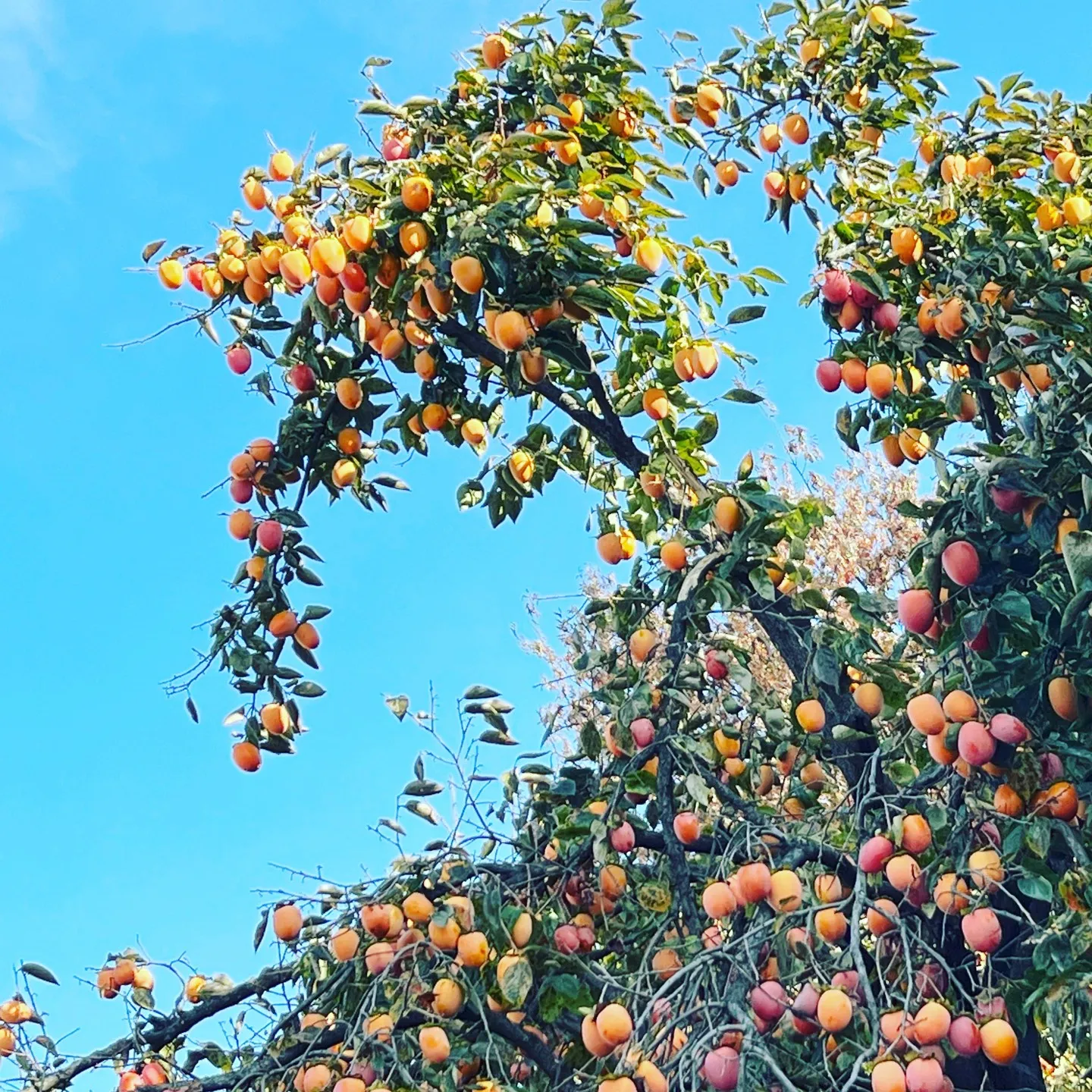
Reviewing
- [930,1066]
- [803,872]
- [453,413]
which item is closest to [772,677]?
[453,413]

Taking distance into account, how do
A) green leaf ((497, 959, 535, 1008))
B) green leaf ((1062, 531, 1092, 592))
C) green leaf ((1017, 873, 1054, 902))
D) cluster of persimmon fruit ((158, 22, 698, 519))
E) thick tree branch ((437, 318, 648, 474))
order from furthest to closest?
thick tree branch ((437, 318, 648, 474))
cluster of persimmon fruit ((158, 22, 698, 519))
green leaf ((497, 959, 535, 1008))
green leaf ((1017, 873, 1054, 902))
green leaf ((1062, 531, 1092, 592))

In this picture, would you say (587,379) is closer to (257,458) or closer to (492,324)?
(492,324)

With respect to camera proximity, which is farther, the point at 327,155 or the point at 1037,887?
the point at 327,155

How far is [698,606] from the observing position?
3121 millimetres

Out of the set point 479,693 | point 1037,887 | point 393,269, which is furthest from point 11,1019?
point 1037,887

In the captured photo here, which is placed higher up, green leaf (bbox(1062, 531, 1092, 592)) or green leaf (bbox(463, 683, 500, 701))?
green leaf (bbox(463, 683, 500, 701))

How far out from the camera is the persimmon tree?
2535 mm

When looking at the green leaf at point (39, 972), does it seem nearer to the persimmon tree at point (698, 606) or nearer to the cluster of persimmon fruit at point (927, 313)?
the persimmon tree at point (698, 606)

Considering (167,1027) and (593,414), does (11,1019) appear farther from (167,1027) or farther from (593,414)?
(593,414)

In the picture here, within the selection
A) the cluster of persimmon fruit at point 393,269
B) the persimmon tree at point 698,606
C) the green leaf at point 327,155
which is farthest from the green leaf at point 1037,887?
the green leaf at point 327,155

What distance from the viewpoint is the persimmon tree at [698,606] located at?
8.32 ft

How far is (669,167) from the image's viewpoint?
3518 mm

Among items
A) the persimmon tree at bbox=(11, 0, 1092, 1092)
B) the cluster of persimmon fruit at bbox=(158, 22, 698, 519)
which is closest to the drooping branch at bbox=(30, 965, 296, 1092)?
the persimmon tree at bbox=(11, 0, 1092, 1092)

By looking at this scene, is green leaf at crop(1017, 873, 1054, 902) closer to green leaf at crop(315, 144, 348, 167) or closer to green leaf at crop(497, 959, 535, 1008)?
green leaf at crop(497, 959, 535, 1008)
